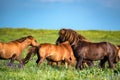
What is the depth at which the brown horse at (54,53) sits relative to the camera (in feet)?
47.2

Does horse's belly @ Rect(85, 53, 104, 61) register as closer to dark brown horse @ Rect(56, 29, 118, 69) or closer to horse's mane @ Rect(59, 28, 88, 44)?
dark brown horse @ Rect(56, 29, 118, 69)

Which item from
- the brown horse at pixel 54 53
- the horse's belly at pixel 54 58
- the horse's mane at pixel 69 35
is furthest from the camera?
the horse's belly at pixel 54 58

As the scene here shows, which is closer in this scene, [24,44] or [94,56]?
[94,56]

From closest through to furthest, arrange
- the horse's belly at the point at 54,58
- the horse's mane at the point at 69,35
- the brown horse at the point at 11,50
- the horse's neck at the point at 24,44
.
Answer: the horse's mane at the point at 69,35 → the brown horse at the point at 11,50 → the horse's belly at the point at 54,58 → the horse's neck at the point at 24,44

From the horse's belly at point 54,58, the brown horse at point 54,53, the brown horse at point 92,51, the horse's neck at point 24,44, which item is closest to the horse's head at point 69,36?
the brown horse at point 92,51

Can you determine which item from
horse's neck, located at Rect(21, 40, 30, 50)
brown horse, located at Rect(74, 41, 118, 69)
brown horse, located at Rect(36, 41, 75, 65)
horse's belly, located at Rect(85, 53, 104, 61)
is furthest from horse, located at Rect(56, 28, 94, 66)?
horse's neck, located at Rect(21, 40, 30, 50)

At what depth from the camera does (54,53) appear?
14680mm

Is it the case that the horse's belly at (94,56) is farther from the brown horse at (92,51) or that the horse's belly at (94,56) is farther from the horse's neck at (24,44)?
the horse's neck at (24,44)

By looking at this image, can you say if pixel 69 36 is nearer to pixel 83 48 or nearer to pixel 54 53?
pixel 83 48

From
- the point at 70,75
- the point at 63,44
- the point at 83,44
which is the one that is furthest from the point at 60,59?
the point at 70,75

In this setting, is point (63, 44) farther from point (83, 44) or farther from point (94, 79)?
point (94, 79)

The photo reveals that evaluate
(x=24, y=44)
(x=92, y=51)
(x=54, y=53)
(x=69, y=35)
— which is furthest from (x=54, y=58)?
(x=92, y=51)

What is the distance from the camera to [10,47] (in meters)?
14.0

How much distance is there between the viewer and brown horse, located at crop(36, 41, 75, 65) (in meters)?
14.4
